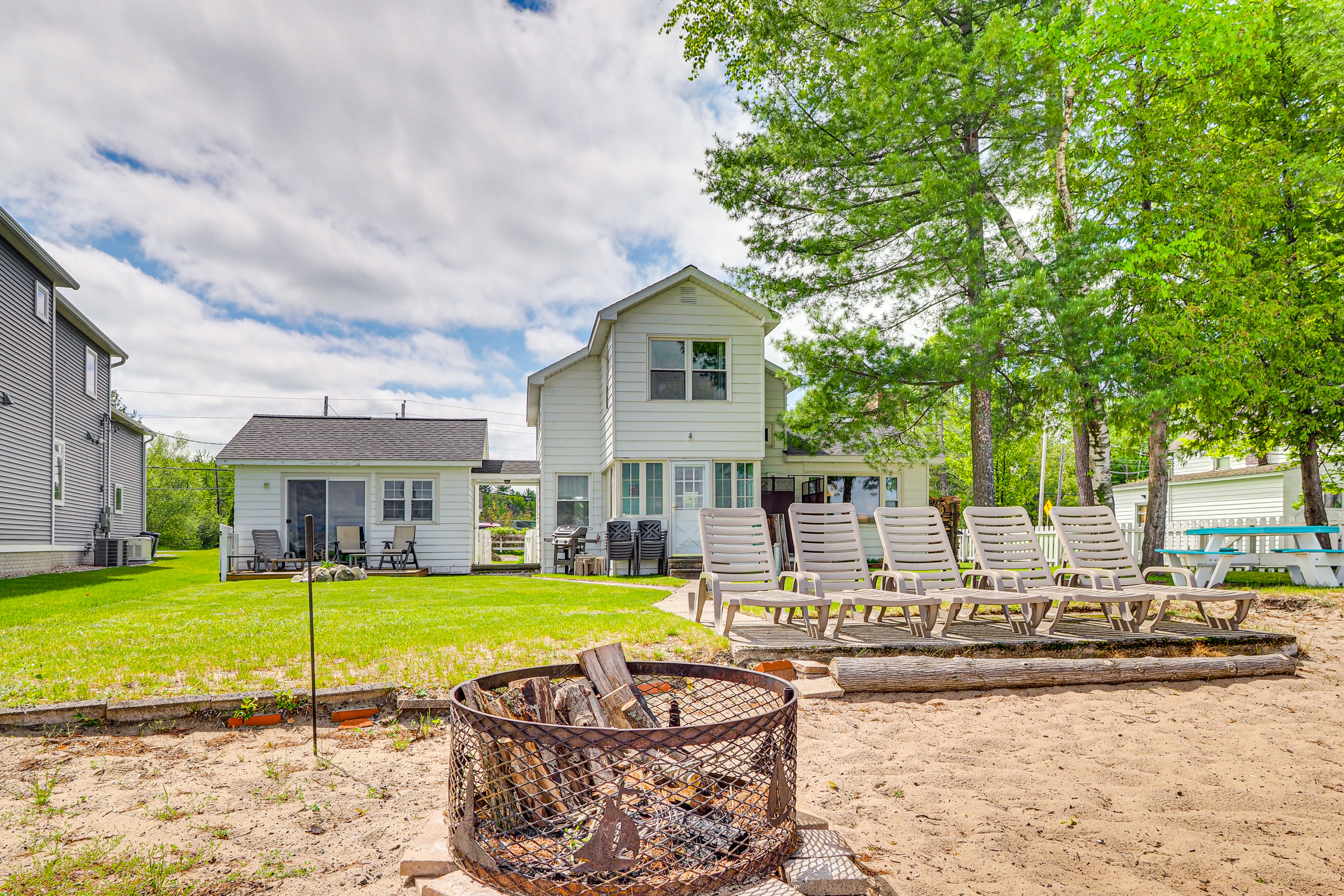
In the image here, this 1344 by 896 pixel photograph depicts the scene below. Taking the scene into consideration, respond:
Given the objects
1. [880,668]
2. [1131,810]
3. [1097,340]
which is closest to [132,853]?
[1131,810]

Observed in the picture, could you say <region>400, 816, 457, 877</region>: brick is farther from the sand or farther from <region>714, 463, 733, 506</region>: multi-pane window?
<region>714, 463, 733, 506</region>: multi-pane window

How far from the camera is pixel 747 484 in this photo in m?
16.4

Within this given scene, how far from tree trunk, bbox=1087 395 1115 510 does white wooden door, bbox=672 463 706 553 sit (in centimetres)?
732

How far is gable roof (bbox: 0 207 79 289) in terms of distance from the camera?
49.0 feet

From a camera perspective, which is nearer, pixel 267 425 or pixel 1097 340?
pixel 1097 340

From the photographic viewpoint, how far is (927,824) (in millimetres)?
3064

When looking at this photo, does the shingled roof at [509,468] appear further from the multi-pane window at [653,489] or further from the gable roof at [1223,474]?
the gable roof at [1223,474]

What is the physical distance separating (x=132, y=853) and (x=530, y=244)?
18.7 meters

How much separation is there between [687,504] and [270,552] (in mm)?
9875

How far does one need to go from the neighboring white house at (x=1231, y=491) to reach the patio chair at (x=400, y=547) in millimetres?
20207

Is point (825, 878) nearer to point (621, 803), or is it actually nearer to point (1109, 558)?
point (621, 803)

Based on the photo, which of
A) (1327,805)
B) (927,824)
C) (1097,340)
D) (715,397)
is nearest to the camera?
(927,824)

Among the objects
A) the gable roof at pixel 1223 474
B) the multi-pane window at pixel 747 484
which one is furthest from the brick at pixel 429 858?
the gable roof at pixel 1223 474

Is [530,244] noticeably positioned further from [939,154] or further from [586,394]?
[939,154]
